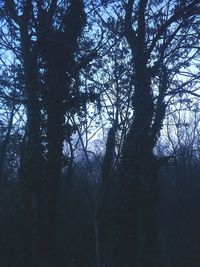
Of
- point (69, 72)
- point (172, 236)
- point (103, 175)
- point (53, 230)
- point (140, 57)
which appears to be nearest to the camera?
point (140, 57)

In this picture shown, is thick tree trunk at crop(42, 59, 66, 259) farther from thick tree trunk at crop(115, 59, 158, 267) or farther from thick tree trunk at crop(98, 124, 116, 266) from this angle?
thick tree trunk at crop(115, 59, 158, 267)

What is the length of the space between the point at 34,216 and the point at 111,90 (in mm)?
4436

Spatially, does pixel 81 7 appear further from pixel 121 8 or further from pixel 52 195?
pixel 52 195

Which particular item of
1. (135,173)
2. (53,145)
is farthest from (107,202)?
(135,173)

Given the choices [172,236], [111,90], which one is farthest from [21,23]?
[172,236]

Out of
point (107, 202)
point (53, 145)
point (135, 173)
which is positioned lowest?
point (107, 202)

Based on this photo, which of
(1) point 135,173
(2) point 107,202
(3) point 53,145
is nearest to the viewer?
(1) point 135,173

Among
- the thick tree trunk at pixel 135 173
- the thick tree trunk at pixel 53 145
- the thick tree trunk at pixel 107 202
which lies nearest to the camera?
the thick tree trunk at pixel 135 173

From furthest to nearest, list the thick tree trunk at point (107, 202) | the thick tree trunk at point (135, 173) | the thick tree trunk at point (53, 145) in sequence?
the thick tree trunk at point (107, 202)
the thick tree trunk at point (53, 145)
the thick tree trunk at point (135, 173)

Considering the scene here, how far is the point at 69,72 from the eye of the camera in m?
12.3

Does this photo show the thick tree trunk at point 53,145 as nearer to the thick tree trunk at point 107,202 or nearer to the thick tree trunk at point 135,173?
the thick tree trunk at point 107,202

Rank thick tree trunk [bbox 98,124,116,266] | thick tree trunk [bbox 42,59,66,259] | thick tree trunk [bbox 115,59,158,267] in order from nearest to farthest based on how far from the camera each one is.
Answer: thick tree trunk [bbox 115,59,158,267] → thick tree trunk [bbox 42,59,66,259] → thick tree trunk [bbox 98,124,116,266]

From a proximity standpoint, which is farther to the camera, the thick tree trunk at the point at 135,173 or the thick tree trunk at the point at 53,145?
the thick tree trunk at the point at 53,145

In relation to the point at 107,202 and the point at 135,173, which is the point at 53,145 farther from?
the point at 135,173
